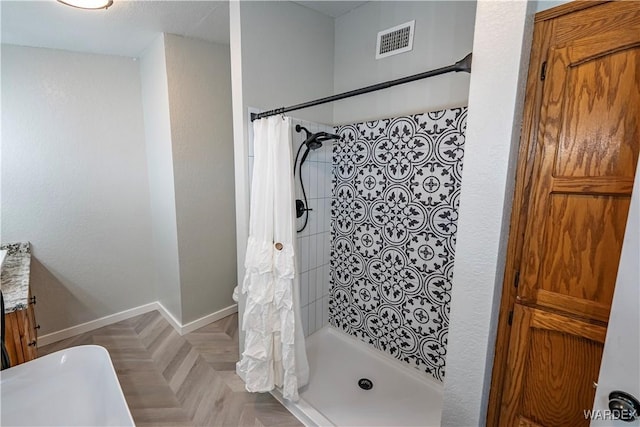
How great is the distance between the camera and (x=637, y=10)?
750 millimetres

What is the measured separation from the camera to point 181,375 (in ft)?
6.93

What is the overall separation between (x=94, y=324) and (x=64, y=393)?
77.2 inches

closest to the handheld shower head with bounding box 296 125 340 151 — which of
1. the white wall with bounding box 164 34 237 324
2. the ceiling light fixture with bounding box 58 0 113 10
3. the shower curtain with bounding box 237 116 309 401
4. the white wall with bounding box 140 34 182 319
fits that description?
the shower curtain with bounding box 237 116 309 401

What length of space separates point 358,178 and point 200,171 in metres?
1.42

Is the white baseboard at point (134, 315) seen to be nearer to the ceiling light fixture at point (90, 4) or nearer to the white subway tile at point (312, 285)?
the white subway tile at point (312, 285)

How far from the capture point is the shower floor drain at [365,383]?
77.7 inches

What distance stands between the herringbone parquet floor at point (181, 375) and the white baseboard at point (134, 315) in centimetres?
5

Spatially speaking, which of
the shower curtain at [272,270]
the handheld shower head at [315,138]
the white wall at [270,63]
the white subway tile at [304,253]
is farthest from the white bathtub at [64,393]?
the handheld shower head at [315,138]

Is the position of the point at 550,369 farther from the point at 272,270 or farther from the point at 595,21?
the point at 272,270

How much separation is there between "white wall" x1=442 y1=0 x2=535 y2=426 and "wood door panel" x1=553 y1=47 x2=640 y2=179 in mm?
141

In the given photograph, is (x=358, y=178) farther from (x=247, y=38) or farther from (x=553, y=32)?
(x=553, y=32)

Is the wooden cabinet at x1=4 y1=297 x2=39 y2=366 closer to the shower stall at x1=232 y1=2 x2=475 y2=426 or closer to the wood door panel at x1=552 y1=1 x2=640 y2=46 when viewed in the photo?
the shower stall at x1=232 y1=2 x2=475 y2=426

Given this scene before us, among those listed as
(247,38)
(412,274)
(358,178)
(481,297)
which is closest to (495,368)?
(481,297)

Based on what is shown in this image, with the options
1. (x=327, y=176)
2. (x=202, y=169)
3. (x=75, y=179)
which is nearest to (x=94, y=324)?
(x=75, y=179)
